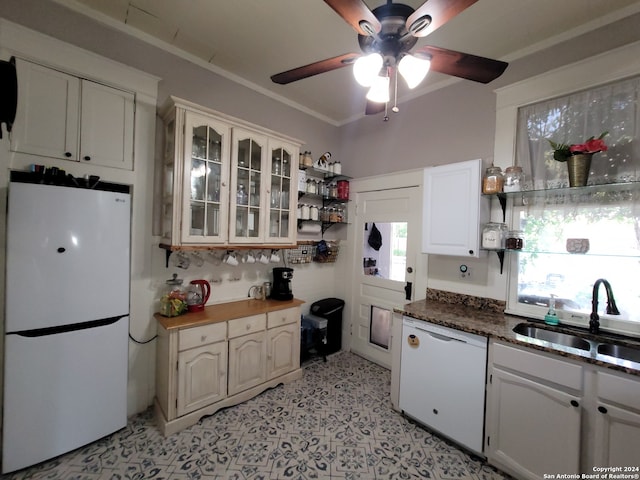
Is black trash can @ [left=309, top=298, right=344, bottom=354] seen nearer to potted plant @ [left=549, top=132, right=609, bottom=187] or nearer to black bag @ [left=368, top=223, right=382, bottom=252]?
black bag @ [left=368, top=223, right=382, bottom=252]

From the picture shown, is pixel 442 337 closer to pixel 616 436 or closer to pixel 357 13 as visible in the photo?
pixel 616 436

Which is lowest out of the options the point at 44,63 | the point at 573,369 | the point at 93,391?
the point at 93,391

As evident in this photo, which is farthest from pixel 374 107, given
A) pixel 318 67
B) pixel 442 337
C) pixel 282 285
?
pixel 282 285

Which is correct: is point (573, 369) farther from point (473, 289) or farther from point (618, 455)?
point (473, 289)

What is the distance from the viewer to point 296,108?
306cm

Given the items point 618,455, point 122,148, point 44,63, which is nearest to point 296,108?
point 122,148

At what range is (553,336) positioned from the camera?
1.82 m

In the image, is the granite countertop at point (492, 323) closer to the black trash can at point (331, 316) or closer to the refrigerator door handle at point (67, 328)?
the black trash can at point (331, 316)

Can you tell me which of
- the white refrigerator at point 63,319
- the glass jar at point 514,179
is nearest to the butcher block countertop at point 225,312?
the white refrigerator at point 63,319

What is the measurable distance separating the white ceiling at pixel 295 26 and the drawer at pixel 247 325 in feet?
7.39

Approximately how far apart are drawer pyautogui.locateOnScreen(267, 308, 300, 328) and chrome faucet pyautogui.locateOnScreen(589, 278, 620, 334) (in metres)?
2.18

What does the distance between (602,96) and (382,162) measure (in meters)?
1.72

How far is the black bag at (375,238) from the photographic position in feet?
10.1

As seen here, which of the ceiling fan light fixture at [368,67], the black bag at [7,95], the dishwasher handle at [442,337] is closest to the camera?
the black bag at [7,95]
